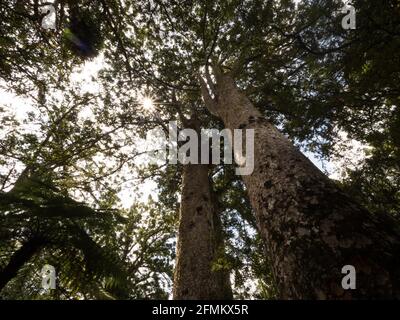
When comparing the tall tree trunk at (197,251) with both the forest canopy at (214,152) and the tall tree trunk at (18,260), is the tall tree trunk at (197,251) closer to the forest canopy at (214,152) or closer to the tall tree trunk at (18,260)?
the forest canopy at (214,152)

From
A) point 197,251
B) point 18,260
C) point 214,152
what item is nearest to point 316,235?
point 18,260

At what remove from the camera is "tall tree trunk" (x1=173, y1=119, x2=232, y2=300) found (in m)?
4.11

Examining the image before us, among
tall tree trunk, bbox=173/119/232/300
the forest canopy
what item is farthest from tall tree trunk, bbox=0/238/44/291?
tall tree trunk, bbox=173/119/232/300

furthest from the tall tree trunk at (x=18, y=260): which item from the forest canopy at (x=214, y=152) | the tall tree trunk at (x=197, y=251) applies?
the tall tree trunk at (x=197, y=251)

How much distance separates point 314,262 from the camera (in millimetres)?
1527

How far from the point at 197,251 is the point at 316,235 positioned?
10.8ft

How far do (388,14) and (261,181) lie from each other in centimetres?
386

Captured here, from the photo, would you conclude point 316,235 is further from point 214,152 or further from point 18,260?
point 214,152

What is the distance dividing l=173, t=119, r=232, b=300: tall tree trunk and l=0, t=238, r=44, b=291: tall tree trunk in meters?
2.49

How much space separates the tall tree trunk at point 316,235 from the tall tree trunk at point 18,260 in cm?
161

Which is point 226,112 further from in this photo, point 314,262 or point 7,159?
point 7,159

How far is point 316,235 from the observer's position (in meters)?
1.66

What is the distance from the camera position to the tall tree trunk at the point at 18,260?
1.52 metres
